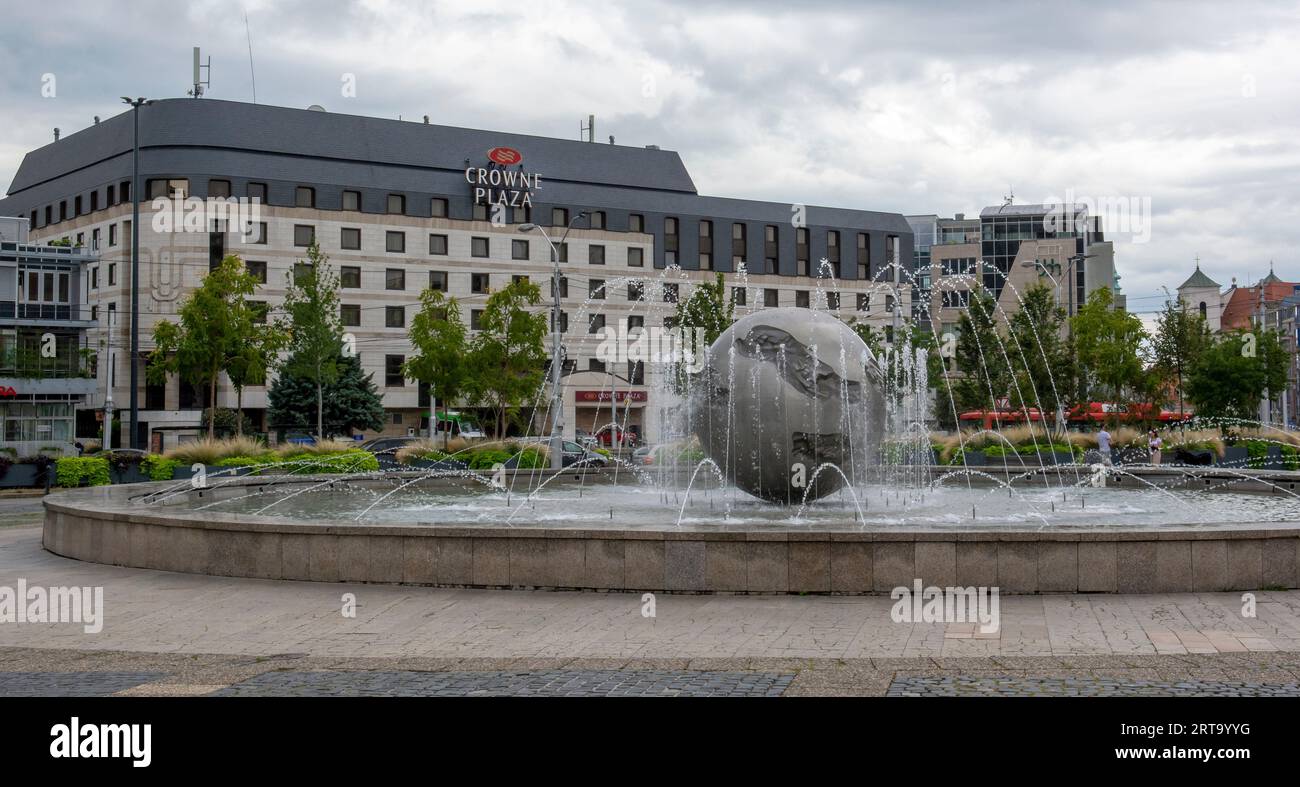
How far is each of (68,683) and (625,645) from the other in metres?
4.11

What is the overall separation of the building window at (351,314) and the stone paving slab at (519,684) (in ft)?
200

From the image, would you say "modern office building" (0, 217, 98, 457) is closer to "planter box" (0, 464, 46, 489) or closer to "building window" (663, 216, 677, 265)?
"planter box" (0, 464, 46, 489)

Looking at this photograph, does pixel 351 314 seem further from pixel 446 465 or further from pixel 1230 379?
pixel 1230 379

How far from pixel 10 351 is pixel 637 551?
152ft

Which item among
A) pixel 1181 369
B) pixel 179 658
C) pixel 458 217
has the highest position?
pixel 458 217

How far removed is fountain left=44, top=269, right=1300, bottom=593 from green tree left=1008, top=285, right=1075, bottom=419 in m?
20.4

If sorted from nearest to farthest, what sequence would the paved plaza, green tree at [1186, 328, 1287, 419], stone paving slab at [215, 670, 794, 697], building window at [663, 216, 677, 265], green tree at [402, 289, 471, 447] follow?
stone paving slab at [215, 670, 794, 697]
the paved plaza
green tree at [1186, 328, 1287, 419]
green tree at [402, 289, 471, 447]
building window at [663, 216, 677, 265]

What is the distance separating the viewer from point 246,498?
2222 cm

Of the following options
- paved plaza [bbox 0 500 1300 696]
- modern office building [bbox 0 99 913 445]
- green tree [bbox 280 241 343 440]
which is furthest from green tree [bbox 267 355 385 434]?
paved plaza [bbox 0 500 1300 696]

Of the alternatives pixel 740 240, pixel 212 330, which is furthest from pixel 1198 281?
pixel 212 330

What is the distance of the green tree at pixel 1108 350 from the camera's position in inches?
1939

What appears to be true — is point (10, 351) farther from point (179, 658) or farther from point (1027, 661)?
point (1027, 661)

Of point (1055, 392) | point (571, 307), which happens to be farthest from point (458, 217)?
point (1055, 392)

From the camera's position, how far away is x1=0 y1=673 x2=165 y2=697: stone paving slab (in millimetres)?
8188
